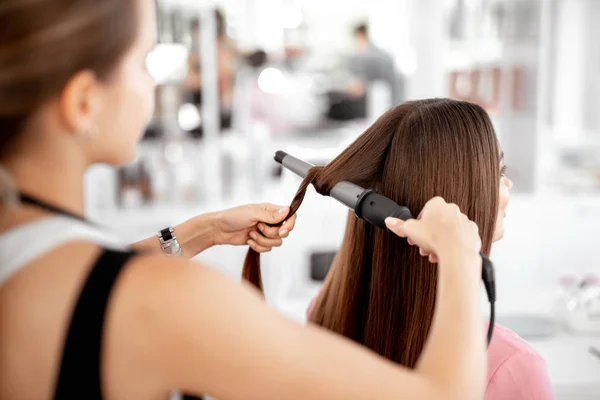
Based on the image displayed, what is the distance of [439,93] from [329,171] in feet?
7.75

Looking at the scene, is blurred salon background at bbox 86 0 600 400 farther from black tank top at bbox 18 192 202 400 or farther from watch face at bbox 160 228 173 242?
black tank top at bbox 18 192 202 400

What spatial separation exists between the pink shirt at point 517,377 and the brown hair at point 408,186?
126 millimetres

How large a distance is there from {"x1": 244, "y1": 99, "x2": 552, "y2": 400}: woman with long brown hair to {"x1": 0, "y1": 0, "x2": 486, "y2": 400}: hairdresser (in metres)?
0.42

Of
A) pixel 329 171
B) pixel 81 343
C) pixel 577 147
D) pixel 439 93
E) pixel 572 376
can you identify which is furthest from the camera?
pixel 577 147

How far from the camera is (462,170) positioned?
907 mm

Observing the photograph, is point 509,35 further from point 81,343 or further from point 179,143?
point 81,343

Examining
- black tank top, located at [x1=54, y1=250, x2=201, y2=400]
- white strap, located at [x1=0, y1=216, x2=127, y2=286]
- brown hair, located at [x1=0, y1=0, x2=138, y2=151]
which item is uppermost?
brown hair, located at [x1=0, y1=0, x2=138, y2=151]

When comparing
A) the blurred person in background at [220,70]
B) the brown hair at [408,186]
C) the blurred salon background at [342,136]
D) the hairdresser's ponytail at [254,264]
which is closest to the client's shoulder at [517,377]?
the brown hair at [408,186]

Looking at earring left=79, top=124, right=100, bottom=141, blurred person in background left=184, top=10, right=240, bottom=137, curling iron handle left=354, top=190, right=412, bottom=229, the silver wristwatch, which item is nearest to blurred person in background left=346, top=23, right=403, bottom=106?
blurred person in background left=184, top=10, right=240, bottom=137

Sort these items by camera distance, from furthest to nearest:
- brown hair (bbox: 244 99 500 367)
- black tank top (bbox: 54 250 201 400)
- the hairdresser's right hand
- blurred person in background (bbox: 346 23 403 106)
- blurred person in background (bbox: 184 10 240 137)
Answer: blurred person in background (bbox: 346 23 403 106) < blurred person in background (bbox: 184 10 240 137) < brown hair (bbox: 244 99 500 367) < the hairdresser's right hand < black tank top (bbox: 54 250 201 400)

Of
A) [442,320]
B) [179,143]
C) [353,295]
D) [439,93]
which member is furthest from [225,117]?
[442,320]

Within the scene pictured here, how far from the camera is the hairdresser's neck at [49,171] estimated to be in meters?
0.49

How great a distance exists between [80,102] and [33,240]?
0.11 meters

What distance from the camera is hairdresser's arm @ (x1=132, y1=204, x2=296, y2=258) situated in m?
0.94
